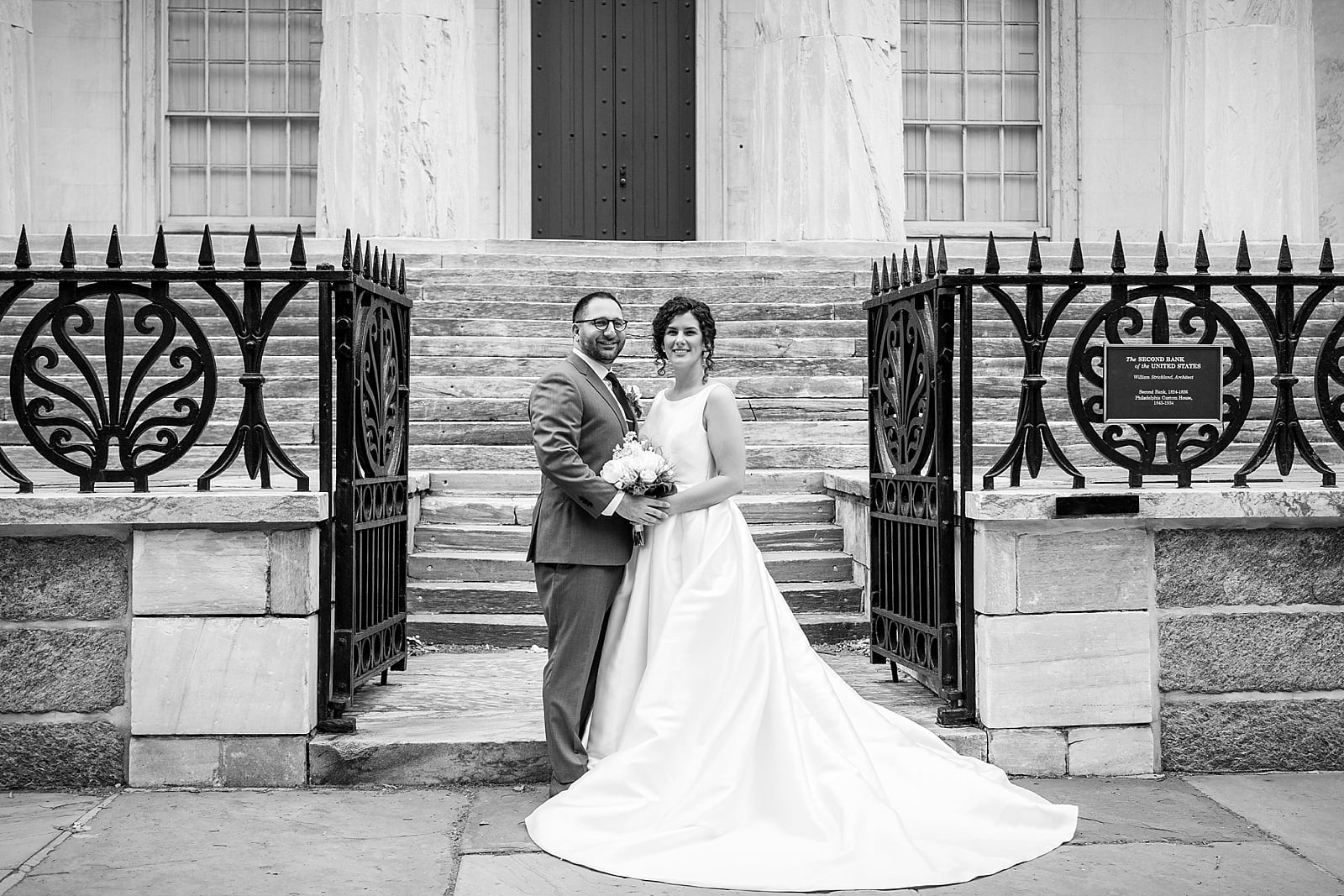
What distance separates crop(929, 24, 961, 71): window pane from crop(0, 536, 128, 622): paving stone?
1388 cm

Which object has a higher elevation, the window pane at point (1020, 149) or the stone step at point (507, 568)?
the window pane at point (1020, 149)

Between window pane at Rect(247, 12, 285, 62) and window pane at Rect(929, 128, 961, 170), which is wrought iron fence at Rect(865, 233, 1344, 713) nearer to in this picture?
window pane at Rect(929, 128, 961, 170)

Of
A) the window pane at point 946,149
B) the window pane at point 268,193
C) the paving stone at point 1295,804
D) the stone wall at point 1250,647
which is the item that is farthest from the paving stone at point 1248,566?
the window pane at point 268,193

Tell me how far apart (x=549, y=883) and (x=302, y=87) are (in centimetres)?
1404

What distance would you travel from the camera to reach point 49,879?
13.2 feet

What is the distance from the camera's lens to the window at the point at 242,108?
16.0 m

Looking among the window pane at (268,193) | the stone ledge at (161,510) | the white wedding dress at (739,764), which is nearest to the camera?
the white wedding dress at (739,764)

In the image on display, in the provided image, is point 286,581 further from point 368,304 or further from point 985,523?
point 985,523

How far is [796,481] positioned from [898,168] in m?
6.36

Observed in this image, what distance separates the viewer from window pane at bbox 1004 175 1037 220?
16922 millimetres

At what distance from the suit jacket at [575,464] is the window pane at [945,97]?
513 inches

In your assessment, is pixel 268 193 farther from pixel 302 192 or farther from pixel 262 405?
pixel 262 405

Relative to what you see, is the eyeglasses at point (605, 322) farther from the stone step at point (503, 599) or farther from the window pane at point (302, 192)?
the window pane at point (302, 192)

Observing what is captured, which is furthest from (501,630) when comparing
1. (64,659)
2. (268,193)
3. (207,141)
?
(207,141)
